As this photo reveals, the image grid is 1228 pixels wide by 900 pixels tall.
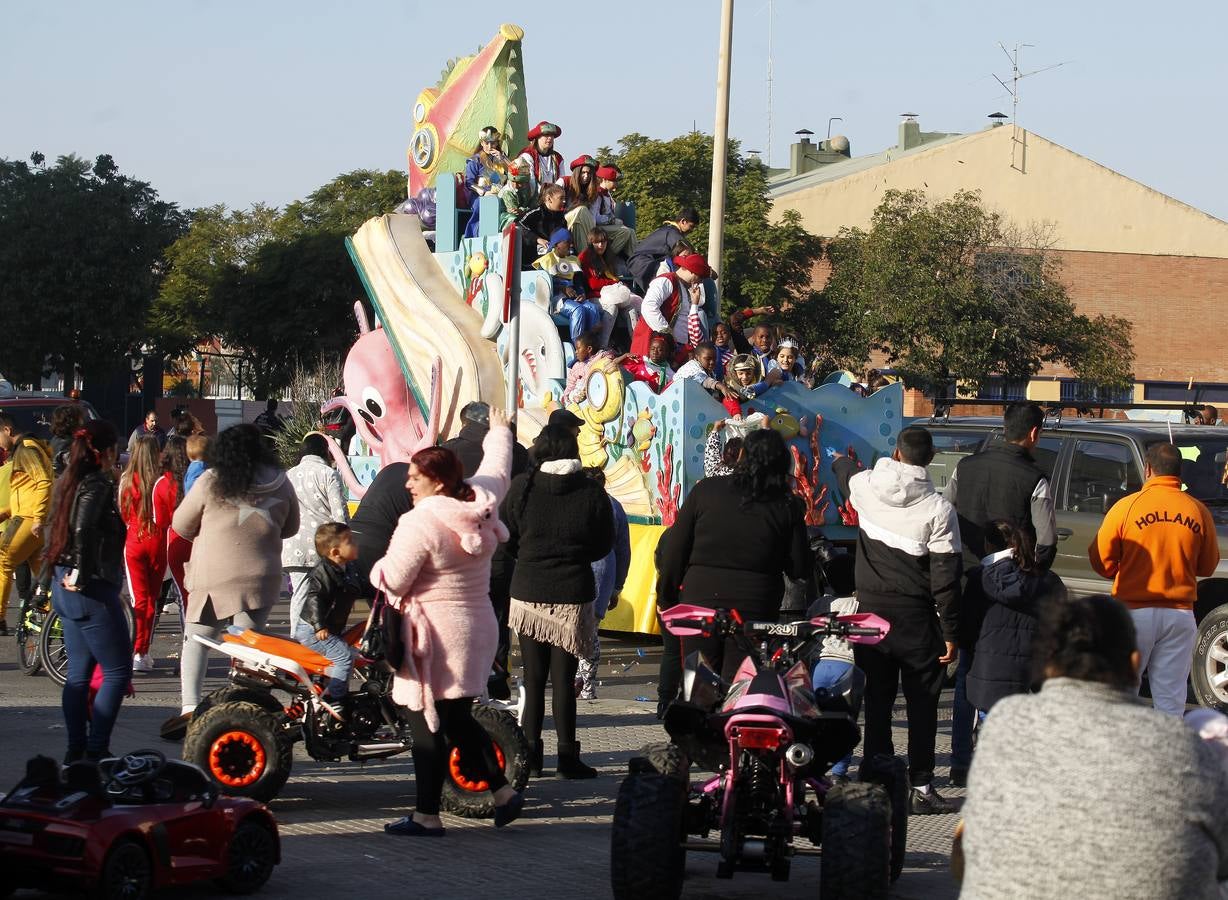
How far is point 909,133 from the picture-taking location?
55.8 meters

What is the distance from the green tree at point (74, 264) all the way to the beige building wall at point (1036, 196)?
61.6ft

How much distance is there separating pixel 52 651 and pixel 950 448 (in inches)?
278

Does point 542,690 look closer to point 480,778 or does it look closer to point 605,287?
point 480,778

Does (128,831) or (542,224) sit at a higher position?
(542,224)

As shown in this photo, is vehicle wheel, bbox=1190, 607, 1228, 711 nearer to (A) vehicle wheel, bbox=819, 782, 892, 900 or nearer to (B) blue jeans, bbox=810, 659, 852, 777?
(B) blue jeans, bbox=810, 659, 852, 777

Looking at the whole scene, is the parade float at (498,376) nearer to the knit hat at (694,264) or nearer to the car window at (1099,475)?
the knit hat at (694,264)

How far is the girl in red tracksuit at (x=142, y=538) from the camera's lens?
37.9 ft

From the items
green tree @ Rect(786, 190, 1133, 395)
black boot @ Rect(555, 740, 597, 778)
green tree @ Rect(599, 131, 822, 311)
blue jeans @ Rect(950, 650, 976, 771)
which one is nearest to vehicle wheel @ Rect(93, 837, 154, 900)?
black boot @ Rect(555, 740, 597, 778)

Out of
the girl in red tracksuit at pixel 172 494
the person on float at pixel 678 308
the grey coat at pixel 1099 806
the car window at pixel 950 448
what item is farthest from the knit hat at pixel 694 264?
the grey coat at pixel 1099 806

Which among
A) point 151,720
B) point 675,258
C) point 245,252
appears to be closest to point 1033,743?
point 151,720

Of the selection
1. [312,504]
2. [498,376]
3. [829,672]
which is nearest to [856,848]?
[829,672]

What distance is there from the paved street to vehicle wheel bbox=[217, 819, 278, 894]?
0.09m

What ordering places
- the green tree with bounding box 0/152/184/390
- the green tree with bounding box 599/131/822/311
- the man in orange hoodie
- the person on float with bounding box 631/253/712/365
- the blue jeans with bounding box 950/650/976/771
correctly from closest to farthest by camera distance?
the man in orange hoodie
the blue jeans with bounding box 950/650/976/771
the person on float with bounding box 631/253/712/365
the green tree with bounding box 599/131/822/311
the green tree with bounding box 0/152/184/390

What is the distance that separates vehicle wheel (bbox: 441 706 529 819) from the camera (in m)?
7.61
